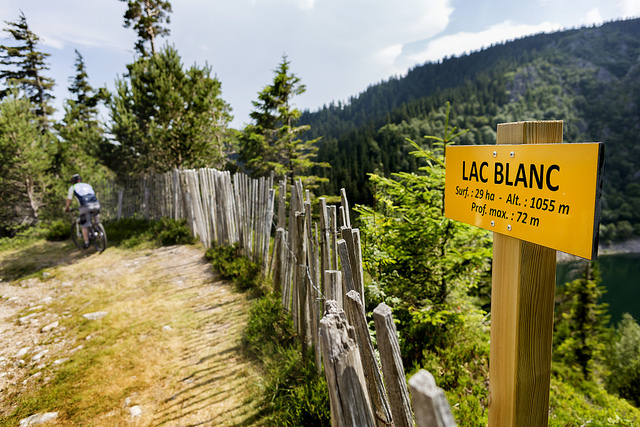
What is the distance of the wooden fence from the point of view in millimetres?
1117

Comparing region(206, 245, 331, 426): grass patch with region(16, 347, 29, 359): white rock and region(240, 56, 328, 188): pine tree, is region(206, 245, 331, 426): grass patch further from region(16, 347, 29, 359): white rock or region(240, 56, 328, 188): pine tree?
region(240, 56, 328, 188): pine tree

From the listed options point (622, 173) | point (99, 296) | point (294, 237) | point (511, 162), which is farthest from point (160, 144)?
point (622, 173)

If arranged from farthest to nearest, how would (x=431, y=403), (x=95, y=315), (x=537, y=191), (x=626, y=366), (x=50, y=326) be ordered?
1. (x=626, y=366)
2. (x=95, y=315)
3. (x=50, y=326)
4. (x=537, y=191)
5. (x=431, y=403)

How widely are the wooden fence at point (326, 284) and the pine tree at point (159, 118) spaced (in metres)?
2.99

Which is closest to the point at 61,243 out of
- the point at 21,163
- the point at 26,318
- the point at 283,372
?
the point at 21,163

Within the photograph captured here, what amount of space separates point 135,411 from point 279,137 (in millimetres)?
12494

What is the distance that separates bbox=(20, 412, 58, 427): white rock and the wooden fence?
2390mm

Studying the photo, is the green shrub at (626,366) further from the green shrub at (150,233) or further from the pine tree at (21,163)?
the pine tree at (21,163)

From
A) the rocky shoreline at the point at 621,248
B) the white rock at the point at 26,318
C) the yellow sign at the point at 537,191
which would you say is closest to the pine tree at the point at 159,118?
the white rock at the point at 26,318

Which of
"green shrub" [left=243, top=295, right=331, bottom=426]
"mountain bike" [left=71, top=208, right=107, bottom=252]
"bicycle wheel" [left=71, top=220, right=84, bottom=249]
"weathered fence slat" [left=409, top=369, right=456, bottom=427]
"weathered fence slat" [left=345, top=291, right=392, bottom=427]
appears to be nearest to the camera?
"weathered fence slat" [left=409, top=369, right=456, bottom=427]

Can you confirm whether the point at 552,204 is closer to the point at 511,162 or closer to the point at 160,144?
the point at 511,162

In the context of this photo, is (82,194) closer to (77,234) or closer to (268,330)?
(77,234)

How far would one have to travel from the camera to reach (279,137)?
46.7 feet

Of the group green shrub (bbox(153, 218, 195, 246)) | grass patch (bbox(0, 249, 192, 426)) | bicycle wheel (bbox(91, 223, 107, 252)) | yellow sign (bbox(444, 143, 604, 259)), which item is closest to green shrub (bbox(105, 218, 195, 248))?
green shrub (bbox(153, 218, 195, 246))
